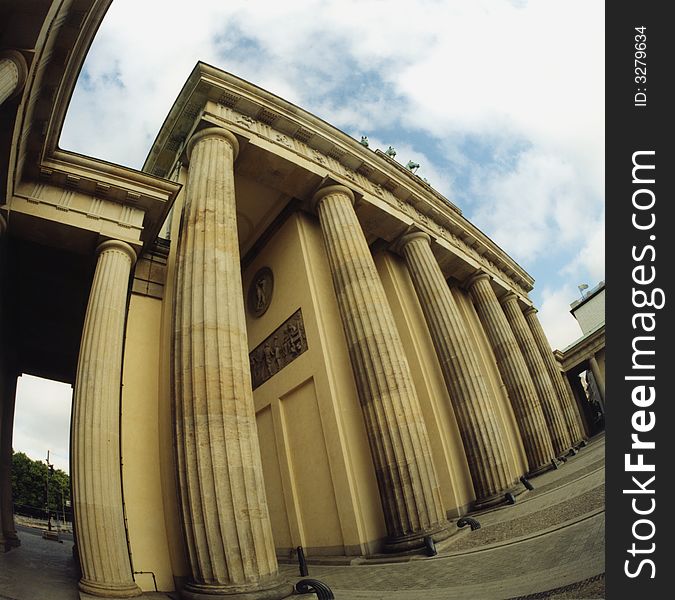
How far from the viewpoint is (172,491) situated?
6.62 meters

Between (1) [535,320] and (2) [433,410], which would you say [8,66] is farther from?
(1) [535,320]

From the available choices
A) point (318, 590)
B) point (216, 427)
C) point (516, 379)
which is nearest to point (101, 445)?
point (216, 427)

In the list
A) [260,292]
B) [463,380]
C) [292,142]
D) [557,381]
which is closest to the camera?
[463,380]

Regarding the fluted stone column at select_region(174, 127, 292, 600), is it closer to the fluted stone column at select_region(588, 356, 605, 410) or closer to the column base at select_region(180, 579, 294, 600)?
the column base at select_region(180, 579, 294, 600)

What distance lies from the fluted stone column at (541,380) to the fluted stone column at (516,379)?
948 millimetres

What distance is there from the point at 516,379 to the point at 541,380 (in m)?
2.80

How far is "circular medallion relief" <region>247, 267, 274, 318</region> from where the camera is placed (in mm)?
13078

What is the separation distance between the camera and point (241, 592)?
15.3ft

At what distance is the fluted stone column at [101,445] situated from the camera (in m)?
5.42

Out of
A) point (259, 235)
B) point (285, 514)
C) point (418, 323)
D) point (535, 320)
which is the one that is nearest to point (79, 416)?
point (285, 514)

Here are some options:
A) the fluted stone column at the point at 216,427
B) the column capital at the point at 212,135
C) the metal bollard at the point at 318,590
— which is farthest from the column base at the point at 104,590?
the column capital at the point at 212,135

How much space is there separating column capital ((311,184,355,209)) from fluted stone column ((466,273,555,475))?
30.7 feet

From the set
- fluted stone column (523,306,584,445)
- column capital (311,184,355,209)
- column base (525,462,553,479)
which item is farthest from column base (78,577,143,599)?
fluted stone column (523,306,584,445)

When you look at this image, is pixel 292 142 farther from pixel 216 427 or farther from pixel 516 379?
pixel 516 379
